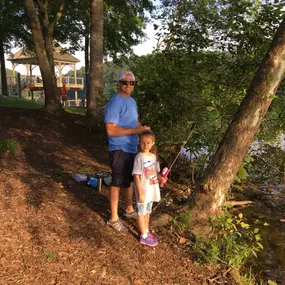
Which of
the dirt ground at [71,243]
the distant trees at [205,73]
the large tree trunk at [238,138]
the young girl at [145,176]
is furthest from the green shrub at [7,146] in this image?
the large tree trunk at [238,138]

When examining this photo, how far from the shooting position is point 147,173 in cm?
355

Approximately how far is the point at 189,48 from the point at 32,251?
4.60 meters

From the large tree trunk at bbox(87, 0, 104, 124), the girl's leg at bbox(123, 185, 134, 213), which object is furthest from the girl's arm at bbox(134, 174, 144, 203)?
the large tree trunk at bbox(87, 0, 104, 124)

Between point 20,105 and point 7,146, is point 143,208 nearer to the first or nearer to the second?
point 7,146

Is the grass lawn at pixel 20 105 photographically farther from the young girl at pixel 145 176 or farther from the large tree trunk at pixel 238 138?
the young girl at pixel 145 176

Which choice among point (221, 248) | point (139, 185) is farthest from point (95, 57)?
point (221, 248)

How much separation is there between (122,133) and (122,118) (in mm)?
203

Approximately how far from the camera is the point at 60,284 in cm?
291

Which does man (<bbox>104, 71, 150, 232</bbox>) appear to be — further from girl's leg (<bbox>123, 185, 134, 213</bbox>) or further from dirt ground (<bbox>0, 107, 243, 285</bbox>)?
dirt ground (<bbox>0, 107, 243, 285</bbox>)

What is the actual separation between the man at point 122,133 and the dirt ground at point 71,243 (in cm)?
42

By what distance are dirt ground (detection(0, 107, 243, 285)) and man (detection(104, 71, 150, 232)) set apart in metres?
0.42

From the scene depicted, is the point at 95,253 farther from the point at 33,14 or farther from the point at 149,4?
the point at 149,4

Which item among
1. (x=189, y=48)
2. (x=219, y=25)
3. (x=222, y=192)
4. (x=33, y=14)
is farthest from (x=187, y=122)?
(x=33, y=14)

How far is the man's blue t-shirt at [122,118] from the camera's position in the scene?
3.53m
